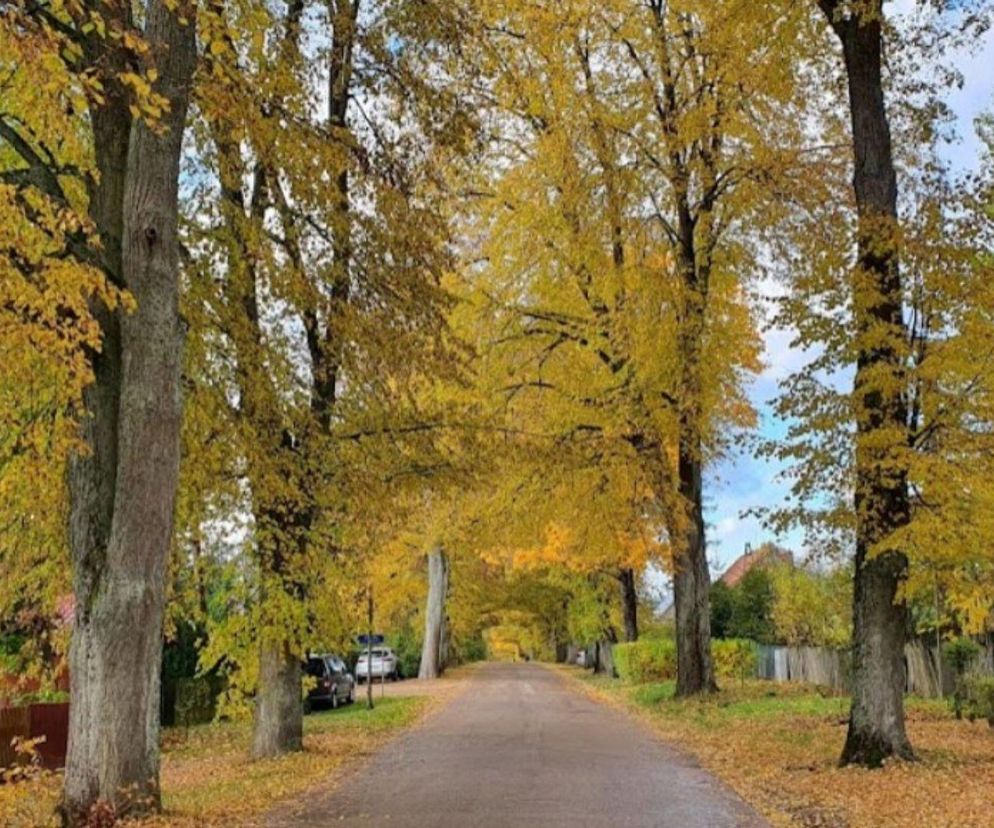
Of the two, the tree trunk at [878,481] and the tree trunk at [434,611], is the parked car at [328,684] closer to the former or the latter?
the tree trunk at [434,611]

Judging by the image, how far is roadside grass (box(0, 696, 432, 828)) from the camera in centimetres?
880

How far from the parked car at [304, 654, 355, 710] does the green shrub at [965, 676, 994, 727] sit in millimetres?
14913

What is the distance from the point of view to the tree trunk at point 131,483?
8.23 metres

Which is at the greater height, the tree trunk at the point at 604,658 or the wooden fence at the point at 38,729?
the wooden fence at the point at 38,729

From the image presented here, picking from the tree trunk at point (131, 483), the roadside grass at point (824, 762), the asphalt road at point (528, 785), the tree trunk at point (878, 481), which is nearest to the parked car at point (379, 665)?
the roadside grass at point (824, 762)

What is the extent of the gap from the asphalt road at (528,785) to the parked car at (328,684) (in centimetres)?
907

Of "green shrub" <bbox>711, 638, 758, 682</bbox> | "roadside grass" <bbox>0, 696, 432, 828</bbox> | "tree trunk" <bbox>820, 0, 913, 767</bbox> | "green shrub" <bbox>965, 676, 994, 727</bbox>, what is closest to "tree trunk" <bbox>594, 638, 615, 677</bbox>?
"green shrub" <bbox>711, 638, 758, 682</bbox>

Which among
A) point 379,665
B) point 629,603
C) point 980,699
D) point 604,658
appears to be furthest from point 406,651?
point 980,699

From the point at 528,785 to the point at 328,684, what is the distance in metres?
17.2

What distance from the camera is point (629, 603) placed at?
37.7 metres

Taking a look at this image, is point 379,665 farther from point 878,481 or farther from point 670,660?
point 878,481

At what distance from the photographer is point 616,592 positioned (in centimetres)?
4134

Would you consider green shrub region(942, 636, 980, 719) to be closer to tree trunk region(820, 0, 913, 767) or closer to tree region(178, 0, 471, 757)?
tree trunk region(820, 0, 913, 767)

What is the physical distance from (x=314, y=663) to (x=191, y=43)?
20060mm
